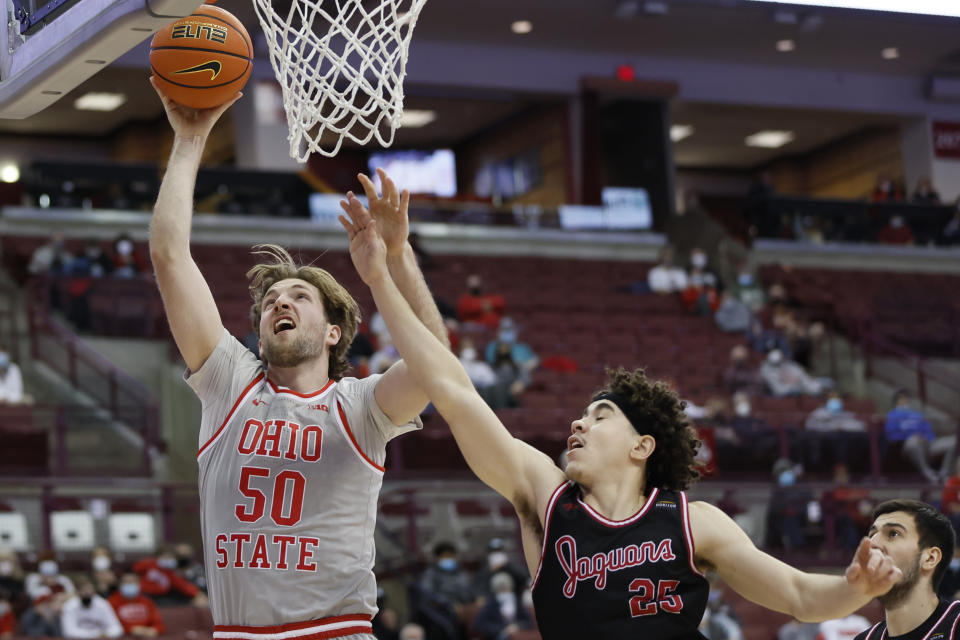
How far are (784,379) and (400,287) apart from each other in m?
14.3

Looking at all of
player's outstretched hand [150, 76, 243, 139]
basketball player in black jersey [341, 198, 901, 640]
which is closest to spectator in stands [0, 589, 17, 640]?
player's outstretched hand [150, 76, 243, 139]

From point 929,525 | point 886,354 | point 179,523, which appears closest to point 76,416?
point 179,523

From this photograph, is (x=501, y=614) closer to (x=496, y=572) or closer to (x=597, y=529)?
(x=496, y=572)

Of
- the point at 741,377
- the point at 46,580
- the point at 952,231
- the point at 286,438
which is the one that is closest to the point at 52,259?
the point at 46,580

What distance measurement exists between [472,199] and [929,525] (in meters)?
20.9

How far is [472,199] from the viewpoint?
25.5 m

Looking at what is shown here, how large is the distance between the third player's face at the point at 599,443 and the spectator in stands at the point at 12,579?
711 centimetres

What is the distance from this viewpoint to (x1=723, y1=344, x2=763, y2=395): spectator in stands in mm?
17453

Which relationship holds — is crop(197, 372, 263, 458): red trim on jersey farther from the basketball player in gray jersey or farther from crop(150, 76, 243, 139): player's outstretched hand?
crop(150, 76, 243, 139): player's outstretched hand

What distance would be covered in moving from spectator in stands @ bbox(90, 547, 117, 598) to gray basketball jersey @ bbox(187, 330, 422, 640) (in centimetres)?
661

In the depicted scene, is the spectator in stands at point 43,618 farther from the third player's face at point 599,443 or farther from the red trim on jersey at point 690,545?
the red trim on jersey at point 690,545

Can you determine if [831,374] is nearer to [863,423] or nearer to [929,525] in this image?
[863,423]

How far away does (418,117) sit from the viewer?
83.9 ft

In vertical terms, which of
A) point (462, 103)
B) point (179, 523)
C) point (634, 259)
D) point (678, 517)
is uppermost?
point (462, 103)
